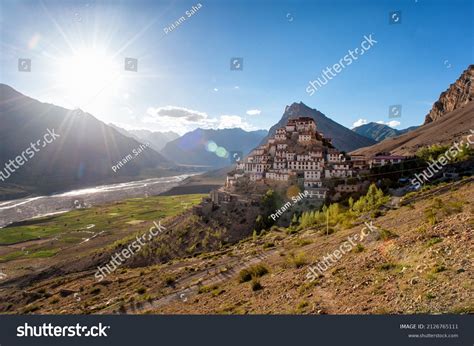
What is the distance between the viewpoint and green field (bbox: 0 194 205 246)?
246 feet

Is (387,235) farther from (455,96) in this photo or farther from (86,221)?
(455,96)

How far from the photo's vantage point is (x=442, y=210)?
17.2m

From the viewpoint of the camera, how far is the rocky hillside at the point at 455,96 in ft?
462

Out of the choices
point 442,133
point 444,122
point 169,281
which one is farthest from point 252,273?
point 444,122

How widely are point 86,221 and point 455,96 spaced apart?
17199 centimetres

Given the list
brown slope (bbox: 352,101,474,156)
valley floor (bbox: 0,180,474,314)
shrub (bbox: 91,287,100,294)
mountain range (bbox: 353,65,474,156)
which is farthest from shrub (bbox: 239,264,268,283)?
mountain range (bbox: 353,65,474,156)

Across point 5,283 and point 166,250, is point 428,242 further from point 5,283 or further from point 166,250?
point 5,283

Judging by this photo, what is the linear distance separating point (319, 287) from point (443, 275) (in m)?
4.46

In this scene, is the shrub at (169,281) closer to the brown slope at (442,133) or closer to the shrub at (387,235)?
the shrub at (387,235)

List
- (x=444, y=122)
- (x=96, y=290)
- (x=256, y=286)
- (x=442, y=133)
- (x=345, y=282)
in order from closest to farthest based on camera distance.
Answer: (x=345, y=282), (x=256, y=286), (x=96, y=290), (x=442, y=133), (x=444, y=122)

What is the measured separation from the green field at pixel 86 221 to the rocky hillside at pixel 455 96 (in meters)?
137

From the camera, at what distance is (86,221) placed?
3543 inches

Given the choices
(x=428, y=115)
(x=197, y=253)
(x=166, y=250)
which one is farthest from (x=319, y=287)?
(x=428, y=115)

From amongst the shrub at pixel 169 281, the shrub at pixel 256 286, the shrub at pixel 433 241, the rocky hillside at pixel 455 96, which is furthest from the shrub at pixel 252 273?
the rocky hillside at pixel 455 96
